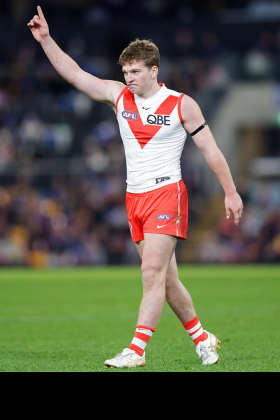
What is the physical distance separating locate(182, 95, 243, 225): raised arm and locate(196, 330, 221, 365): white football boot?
1052 mm

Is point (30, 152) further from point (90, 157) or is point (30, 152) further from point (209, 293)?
point (209, 293)

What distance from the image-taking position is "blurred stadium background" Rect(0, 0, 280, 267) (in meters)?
19.4

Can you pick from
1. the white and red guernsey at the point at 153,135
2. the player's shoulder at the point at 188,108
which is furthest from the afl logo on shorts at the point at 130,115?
the player's shoulder at the point at 188,108

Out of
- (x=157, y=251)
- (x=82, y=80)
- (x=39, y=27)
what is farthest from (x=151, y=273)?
(x=39, y=27)

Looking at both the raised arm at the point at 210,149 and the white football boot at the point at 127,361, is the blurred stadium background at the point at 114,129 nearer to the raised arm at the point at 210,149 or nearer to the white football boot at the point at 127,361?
the raised arm at the point at 210,149

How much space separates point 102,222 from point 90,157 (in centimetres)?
248

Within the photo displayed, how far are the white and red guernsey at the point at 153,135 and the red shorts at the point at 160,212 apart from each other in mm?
65

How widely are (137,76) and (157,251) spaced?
1.39 meters

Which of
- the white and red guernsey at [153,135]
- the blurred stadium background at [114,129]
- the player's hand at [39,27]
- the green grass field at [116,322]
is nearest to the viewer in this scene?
the white and red guernsey at [153,135]

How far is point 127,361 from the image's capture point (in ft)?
16.3

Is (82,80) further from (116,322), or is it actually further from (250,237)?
(250,237)

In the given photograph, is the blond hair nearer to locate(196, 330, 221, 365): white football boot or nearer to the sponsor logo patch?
the sponsor logo patch

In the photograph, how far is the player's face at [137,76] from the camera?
17.0ft

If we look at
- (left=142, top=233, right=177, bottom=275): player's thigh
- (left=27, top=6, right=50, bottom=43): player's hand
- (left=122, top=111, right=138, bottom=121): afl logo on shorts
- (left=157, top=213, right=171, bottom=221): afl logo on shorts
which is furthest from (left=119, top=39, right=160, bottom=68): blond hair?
(left=142, top=233, right=177, bottom=275): player's thigh
